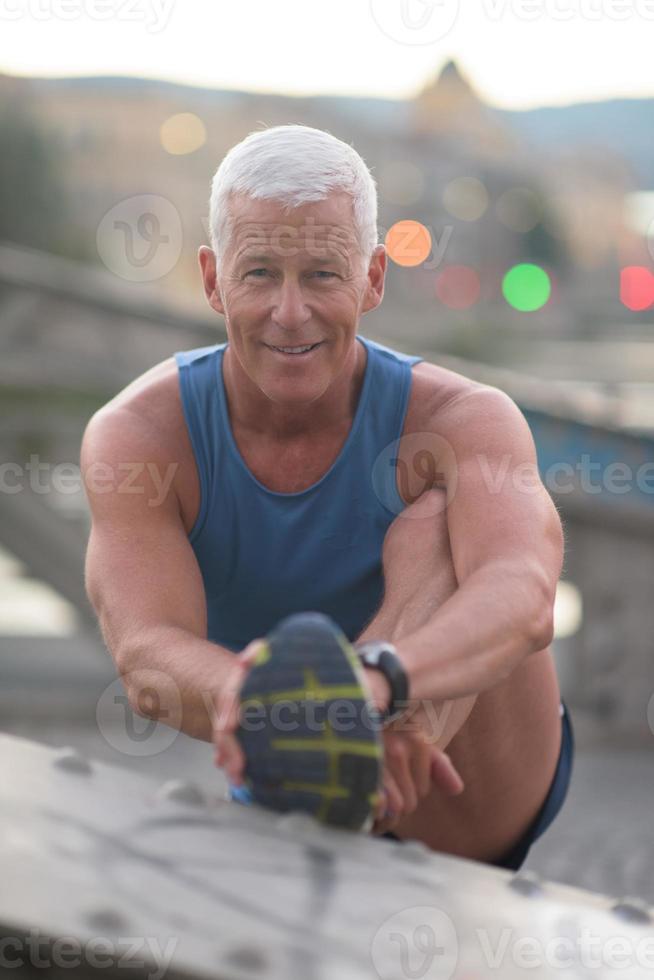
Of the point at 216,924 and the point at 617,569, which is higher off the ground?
the point at 617,569

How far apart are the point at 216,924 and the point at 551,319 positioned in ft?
A: 199

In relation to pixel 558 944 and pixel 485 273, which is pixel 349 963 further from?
pixel 485 273

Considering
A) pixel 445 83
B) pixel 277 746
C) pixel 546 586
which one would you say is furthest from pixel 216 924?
pixel 445 83

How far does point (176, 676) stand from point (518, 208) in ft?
181

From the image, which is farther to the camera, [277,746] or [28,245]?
[28,245]

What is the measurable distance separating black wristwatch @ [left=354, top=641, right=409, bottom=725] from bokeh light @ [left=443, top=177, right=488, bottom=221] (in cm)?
5236

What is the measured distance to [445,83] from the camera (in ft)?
281

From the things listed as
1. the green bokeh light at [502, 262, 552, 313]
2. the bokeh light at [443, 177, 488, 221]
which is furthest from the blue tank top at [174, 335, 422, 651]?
the bokeh light at [443, 177, 488, 221]

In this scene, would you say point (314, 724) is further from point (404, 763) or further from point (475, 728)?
point (475, 728)

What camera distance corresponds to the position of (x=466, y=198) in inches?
2312

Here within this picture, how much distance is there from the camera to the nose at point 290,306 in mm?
2428

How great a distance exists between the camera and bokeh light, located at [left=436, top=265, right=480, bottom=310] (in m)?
53.0
